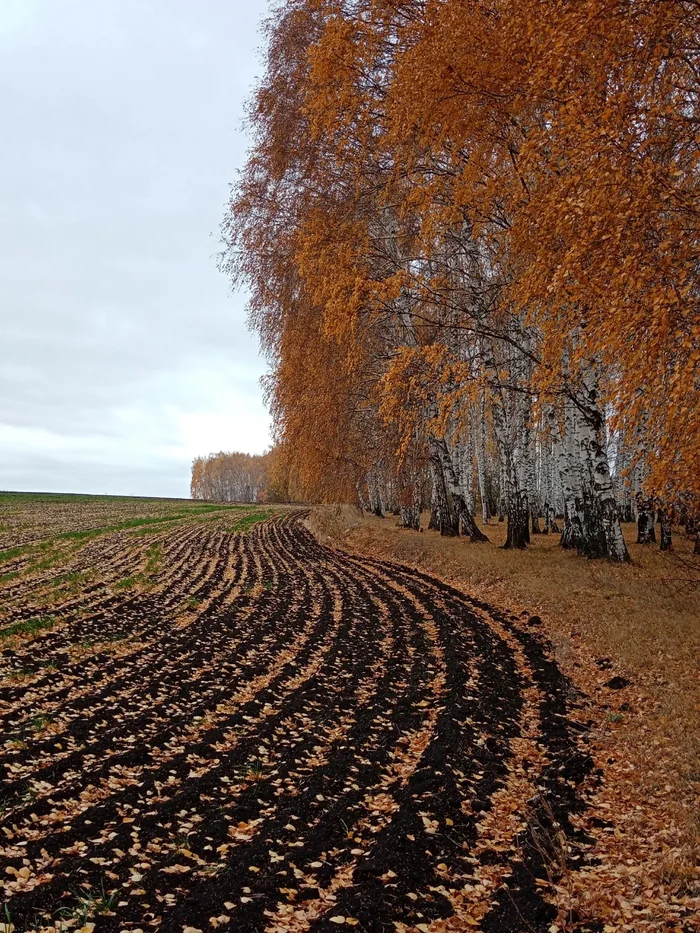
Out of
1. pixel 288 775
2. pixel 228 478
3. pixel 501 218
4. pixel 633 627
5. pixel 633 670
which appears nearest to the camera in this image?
pixel 288 775

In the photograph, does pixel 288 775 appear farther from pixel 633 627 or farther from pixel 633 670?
pixel 633 627

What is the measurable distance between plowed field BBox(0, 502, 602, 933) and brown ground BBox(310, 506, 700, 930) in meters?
0.40

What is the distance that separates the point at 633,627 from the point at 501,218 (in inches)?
328

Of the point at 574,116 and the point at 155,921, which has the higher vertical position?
the point at 574,116

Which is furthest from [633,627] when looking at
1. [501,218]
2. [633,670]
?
[501,218]

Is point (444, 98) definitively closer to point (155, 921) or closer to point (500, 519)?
point (155, 921)

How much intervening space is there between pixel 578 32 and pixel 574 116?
763 mm

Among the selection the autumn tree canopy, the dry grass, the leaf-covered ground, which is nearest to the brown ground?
the dry grass

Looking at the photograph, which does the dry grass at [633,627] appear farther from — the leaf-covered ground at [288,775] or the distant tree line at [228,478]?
the distant tree line at [228,478]

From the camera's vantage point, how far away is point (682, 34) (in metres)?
6.04

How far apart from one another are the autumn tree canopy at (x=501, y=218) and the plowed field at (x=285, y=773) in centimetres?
363

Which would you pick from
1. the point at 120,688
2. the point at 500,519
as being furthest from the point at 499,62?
the point at 500,519

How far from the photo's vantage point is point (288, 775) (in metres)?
5.88

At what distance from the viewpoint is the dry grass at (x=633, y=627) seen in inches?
230
